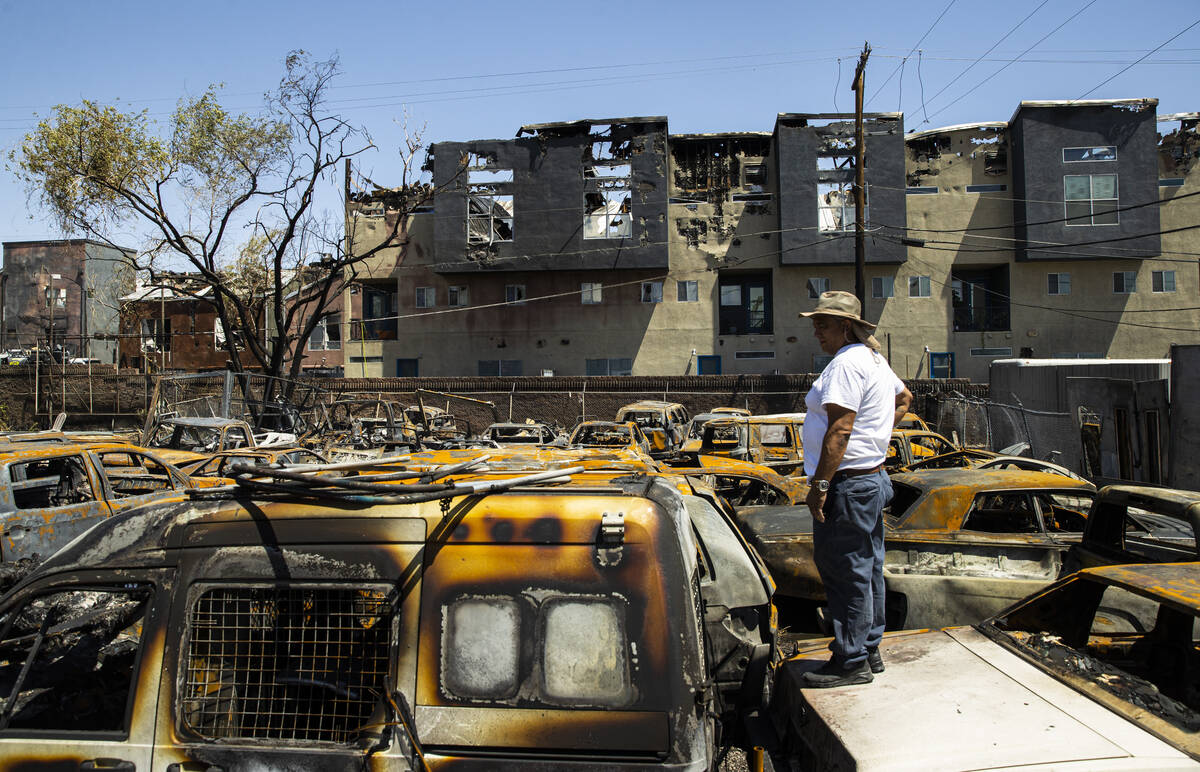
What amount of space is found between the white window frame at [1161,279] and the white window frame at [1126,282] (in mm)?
723

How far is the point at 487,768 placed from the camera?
229 cm

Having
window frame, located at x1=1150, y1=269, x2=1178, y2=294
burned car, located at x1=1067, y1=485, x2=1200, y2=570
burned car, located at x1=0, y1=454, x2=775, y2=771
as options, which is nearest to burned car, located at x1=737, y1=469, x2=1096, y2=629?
burned car, located at x1=1067, y1=485, x2=1200, y2=570

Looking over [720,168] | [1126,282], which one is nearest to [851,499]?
[720,168]

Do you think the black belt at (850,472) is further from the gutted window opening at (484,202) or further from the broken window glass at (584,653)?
the gutted window opening at (484,202)

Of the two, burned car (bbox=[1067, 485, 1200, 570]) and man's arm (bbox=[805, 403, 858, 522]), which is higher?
man's arm (bbox=[805, 403, 858, 522])

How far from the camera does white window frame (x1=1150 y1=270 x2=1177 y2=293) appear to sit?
33.4 metres

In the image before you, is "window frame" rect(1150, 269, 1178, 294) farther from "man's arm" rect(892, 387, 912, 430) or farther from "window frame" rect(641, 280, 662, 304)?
"man's arm" rect(892, 387, 912, 430)

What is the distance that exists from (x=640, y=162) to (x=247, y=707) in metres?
33.2

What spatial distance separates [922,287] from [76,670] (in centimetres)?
3541

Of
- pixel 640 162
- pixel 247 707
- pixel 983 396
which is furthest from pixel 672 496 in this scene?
pixel 640 162

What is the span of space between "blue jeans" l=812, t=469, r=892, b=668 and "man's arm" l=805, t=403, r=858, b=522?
98 mm

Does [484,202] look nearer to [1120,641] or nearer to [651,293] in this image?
[651,293]

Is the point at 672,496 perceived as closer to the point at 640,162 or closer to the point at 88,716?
the point at 88,716

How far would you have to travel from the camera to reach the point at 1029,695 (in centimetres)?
298
